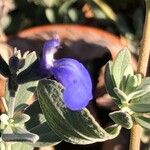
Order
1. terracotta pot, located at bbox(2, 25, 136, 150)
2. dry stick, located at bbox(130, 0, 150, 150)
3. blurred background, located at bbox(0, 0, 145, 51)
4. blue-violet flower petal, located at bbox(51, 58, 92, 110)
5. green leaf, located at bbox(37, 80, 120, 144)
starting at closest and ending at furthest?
blue-violet flower petal, located at bbox(51, 58, 92, 110)
green leaf, located at bbox(37, 80, 120, 144)
dry stick, located at bbox(130, 0, 150, 150)
terracotta pot, located at bbox(2, 25, 136, 150)
blurred background, located at bbox(0, 0, 145, 51)

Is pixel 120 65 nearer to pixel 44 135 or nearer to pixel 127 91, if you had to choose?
pixel 127 91

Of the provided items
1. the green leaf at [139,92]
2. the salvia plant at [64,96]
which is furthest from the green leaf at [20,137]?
the green leaf at [139,92]

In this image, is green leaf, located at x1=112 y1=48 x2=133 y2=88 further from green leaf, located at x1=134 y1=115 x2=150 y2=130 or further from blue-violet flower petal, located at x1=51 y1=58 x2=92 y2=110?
blue-violet flower petal, located at x1=51 y1=58 x2=92 y2=110

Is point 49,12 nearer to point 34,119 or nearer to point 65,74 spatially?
point 34,119

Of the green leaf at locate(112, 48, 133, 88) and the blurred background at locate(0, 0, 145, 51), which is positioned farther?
the blurred background at locate(0, 0, 145, 51)

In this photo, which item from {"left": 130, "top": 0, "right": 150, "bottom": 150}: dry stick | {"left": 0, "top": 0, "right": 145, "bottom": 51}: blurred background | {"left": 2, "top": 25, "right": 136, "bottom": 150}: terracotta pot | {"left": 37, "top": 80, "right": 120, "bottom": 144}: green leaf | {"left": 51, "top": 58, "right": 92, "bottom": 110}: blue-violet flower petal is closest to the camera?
{"left": 51, "top": 58, "right": 92, "bottom": 110}: blue-violet flower petal

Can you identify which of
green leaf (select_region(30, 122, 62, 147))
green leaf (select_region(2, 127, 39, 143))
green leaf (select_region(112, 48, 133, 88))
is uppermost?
green leaf (select_region(112, 48, 133, 88))

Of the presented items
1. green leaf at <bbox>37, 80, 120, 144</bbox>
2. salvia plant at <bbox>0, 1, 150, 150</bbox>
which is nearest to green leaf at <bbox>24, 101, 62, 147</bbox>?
salvia plant at <bbox>0, 1, 150, 150</bbox>

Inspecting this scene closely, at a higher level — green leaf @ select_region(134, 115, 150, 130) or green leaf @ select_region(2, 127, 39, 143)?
green leaf @ select_region(2, 127, 39, 143)
